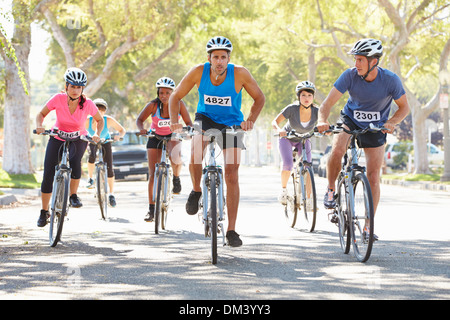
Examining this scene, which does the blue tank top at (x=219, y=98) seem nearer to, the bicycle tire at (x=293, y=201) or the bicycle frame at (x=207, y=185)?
the bicycle frame at (x=207, y=185)

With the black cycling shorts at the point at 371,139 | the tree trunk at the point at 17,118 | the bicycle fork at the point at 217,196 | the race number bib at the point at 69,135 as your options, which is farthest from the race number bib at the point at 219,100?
the tree trunk at the point at 17,118

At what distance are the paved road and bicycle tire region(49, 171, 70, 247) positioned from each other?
0.16m

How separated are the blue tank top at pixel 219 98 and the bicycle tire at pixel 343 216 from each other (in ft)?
4.11

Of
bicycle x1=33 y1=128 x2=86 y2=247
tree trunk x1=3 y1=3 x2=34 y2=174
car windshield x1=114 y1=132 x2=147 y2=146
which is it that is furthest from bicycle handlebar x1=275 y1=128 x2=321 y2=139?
car windshield x1=114 y1=132 x2=147 y2=146

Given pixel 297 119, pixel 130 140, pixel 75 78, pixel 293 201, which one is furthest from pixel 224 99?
pixel 130 140

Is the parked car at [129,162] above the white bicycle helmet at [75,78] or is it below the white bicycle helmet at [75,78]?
below

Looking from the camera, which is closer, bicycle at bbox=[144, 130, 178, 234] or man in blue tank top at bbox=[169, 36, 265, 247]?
man in blue tank top at bbox=[169, 36, 265, 247]

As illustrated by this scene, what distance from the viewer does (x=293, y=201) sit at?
11094mm

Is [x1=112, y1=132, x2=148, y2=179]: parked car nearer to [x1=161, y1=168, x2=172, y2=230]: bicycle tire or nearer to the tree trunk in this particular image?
the tree trunk

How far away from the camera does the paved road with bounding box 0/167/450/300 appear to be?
6.25 metres

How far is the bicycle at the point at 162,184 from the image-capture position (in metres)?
10.4

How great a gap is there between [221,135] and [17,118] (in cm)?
1872
